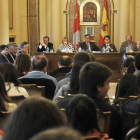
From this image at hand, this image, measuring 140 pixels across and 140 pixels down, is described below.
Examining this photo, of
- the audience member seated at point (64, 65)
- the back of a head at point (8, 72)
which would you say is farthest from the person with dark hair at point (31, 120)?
the audience member seated at point (64, 65)

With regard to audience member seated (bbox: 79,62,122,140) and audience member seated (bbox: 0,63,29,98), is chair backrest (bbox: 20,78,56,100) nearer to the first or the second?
audience member seated (bbox: 0,63,29,98)

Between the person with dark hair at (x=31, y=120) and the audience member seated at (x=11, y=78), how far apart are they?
2.44 metres

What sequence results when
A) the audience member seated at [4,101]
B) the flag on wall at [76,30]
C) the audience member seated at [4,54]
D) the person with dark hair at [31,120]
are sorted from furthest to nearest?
the flag on wall at [76,30]
the audience member seated at [4,54]
the audience member seated at [4,101]
the person with dark hair at [31,120]

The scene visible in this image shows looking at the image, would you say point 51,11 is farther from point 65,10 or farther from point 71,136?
point 71,136

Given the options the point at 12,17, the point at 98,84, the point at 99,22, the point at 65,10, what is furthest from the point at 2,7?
the point at 98,84

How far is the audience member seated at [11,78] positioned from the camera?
3.64 meters

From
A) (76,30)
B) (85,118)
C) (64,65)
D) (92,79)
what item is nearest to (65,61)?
(64,65)

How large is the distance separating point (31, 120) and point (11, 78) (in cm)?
253

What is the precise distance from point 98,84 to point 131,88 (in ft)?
3.48

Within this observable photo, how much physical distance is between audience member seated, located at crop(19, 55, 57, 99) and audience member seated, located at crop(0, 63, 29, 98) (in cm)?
77

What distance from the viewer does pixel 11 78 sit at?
3654mm

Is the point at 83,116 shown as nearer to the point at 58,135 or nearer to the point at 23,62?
the point at 58,135

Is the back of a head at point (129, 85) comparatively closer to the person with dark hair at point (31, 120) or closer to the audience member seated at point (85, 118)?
the audience member seated at point (85, 118)

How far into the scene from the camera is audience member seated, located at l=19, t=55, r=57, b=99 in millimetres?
4594
